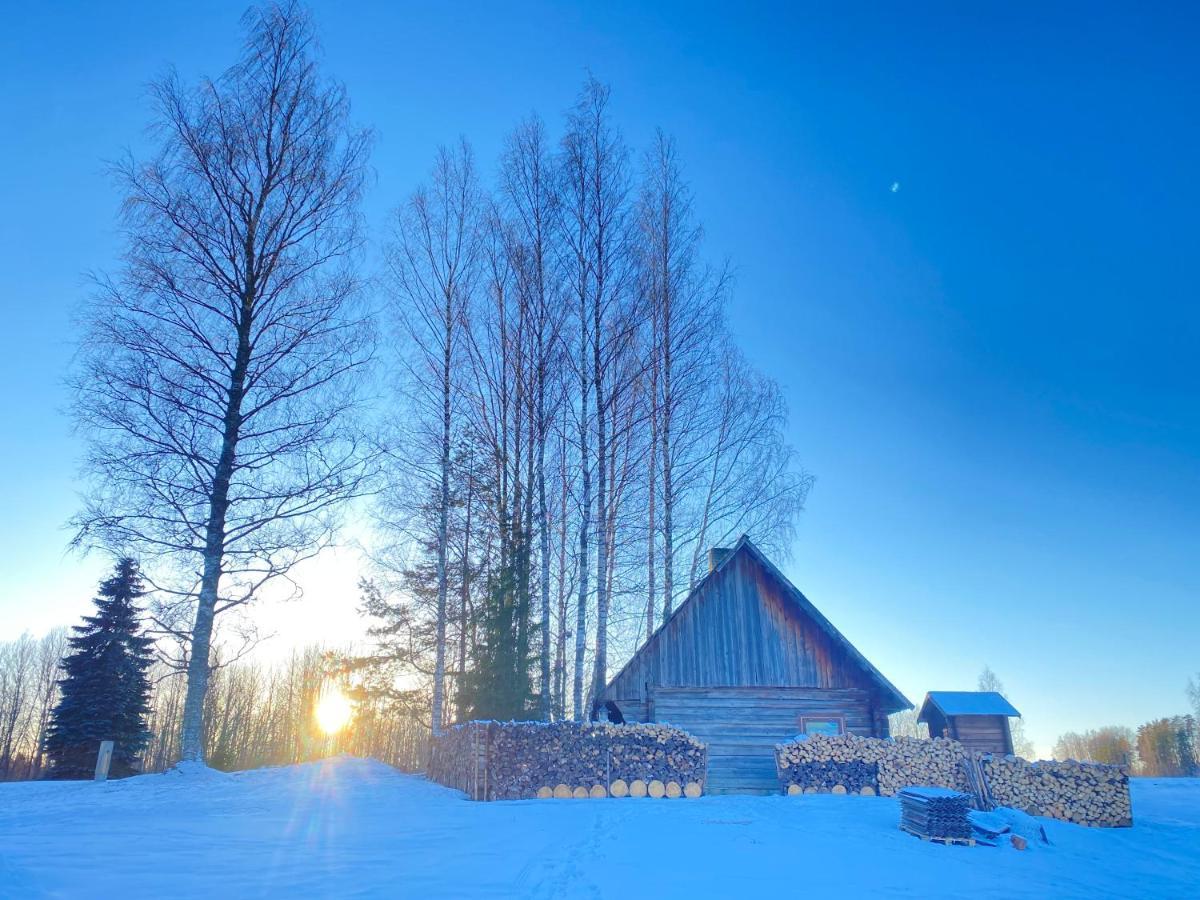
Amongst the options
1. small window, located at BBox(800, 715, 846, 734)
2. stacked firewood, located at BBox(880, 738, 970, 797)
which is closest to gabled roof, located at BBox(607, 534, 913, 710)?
small window, located at BBox(800, 715, 846, 734)

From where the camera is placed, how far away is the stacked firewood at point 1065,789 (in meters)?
13.1

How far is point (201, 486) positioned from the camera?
1271 centimetres

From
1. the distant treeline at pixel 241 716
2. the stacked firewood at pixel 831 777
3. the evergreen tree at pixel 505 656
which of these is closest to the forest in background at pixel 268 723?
the distant treeline at pixel 241 716

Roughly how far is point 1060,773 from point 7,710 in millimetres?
71669

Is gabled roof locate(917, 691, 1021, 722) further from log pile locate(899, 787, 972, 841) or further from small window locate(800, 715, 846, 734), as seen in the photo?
log pile locate(899, 787, 972, 841)

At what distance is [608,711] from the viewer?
809 inches

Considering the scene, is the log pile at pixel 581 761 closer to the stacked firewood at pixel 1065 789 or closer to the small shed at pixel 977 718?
the stacked firewood at pixel 1065 789

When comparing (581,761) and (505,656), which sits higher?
(505,656)

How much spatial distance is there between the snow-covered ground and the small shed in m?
15.6

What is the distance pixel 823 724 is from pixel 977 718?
44.8 ft

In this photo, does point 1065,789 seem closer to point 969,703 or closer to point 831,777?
point 831,777

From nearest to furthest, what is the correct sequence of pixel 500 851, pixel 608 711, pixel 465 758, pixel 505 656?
pixel 500 851 < pixel 465 758 < pixel 608 711 < pixel 505 656

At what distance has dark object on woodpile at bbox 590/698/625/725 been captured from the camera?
1870cm

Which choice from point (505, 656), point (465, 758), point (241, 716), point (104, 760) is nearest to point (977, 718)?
point (505, 656)
